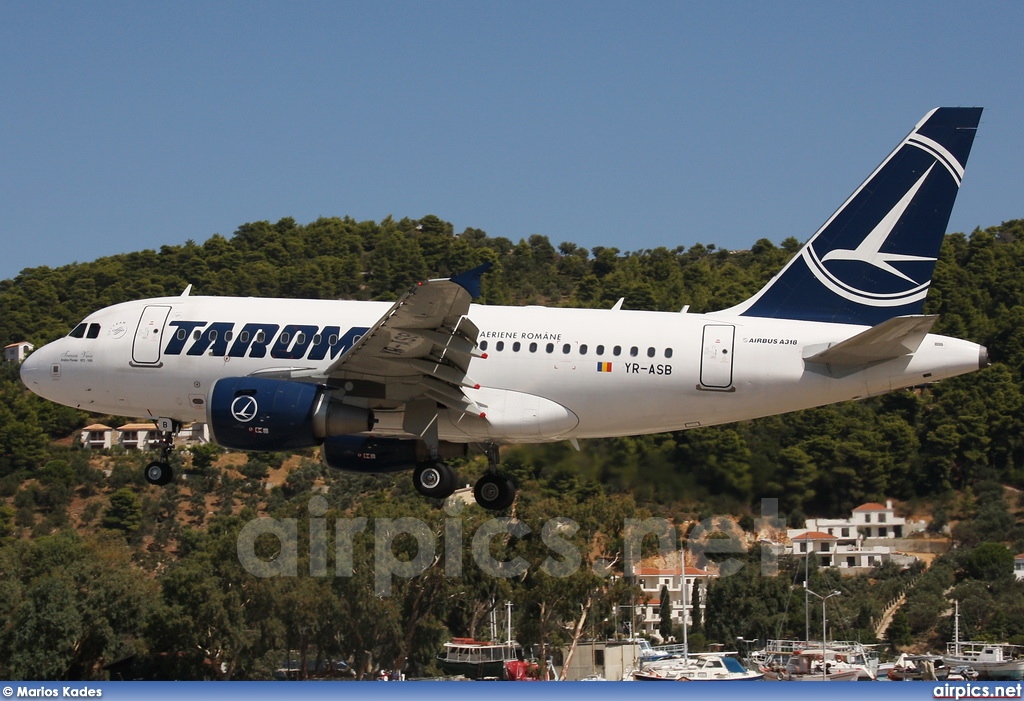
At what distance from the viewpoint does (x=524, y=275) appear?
12638 cm

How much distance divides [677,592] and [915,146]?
52.5 m

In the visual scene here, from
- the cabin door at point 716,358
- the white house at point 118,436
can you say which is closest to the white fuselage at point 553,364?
the cabin door at point 716,358

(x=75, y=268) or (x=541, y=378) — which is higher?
(x=75, y=268)

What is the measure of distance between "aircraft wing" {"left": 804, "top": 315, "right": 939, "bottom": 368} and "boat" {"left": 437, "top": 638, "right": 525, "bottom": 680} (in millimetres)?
25625

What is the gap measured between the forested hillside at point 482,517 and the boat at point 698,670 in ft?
18.1

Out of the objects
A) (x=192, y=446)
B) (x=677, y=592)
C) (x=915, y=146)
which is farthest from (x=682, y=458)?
(x=192, y=446)

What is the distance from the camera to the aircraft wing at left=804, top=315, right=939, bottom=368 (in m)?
26.4

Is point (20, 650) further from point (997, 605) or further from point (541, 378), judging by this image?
point (997, 605)

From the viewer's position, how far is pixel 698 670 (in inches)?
1582

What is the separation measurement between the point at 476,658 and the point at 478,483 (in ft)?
75.9

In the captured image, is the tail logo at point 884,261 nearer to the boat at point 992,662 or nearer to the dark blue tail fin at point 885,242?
the dark blue tail fin at point 885,242

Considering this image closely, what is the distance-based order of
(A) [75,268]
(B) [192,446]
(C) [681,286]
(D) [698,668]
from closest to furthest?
1. (D) [698,668]
2. (B) [192,446]
3. (C) [681,286]
4. (A) [75,268]

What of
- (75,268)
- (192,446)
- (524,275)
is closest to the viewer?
(192,446)

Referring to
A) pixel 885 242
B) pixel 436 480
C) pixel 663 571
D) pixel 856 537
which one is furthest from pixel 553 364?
pixel 663 571
